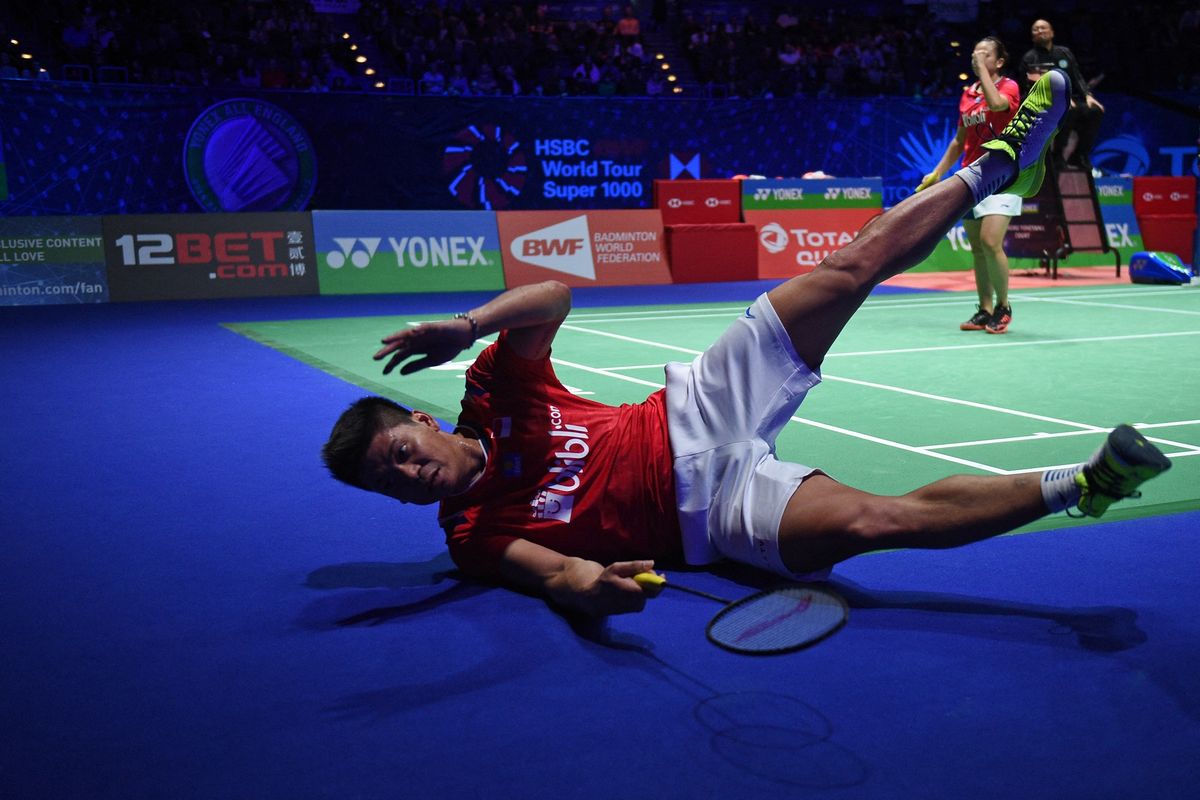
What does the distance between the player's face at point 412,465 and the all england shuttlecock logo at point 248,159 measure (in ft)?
47.3

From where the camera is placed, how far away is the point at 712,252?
15531mm

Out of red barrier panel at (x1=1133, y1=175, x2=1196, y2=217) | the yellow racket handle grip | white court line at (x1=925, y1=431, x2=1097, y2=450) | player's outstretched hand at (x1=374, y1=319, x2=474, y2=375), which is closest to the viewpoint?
the yellow racket handle grip

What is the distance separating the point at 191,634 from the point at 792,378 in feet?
6.24

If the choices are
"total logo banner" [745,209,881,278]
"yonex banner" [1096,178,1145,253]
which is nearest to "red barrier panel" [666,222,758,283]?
"total logo banner" [745,209,881,278]

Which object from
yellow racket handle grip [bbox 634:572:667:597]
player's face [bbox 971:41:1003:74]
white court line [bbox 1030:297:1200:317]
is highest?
player's face [bbox 971:41:1003:74]

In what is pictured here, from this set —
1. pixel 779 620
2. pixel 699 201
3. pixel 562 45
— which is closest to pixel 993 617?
pixel 779 620

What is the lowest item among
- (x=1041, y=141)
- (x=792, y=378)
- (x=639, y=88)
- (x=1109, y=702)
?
(x=1109, y=702)

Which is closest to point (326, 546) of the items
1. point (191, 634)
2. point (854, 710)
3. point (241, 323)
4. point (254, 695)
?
point (191, 634)

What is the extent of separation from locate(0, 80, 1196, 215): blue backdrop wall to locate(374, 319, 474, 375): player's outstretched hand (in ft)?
45.7

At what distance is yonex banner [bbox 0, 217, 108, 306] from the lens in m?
12.3

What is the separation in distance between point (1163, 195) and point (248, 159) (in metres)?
13.8

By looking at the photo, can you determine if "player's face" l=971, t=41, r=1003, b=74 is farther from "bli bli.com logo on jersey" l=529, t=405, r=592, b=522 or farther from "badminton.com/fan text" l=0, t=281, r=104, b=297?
"badminton.com/fan text" l=0, t=281, r=104, b=297

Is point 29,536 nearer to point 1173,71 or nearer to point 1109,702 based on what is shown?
point 1109,702

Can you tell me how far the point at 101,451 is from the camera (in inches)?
216
